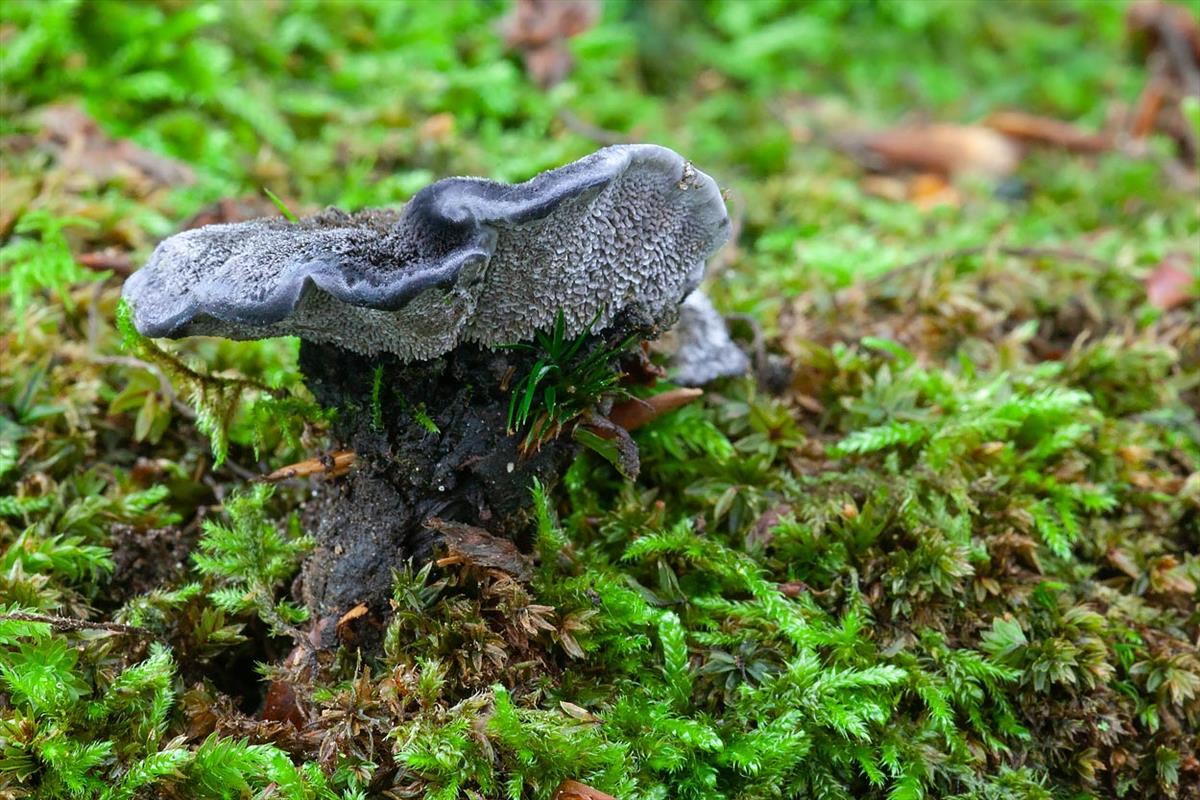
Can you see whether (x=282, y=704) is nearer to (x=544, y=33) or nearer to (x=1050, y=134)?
(x=544, y=33)

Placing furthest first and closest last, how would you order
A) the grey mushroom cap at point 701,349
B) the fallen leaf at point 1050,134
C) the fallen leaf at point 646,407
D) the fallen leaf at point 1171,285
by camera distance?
the fallen leaf at point 1050,134 → the fallen leaf at point 1171,285 → the grey mushroom cap at point 701,349 → the fallen leaf at point 646,407

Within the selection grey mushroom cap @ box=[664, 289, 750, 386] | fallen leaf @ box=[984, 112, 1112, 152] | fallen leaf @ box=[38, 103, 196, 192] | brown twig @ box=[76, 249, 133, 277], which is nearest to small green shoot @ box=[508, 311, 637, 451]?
A: grey mushroom cap @ box=[664, 289, 750, 386]

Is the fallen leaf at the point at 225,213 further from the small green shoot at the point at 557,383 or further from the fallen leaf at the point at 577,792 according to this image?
the fallen leaf at the point at 577,792

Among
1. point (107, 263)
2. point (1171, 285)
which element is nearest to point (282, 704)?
point (107, 263)

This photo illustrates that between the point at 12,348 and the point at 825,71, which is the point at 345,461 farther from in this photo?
the point at 825,71

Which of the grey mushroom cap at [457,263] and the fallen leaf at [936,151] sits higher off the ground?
the grey mushroom cap at [457,263]

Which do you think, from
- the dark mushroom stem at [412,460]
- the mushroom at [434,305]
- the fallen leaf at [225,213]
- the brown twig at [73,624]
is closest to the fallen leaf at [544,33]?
the fallen leaf at [225,213]

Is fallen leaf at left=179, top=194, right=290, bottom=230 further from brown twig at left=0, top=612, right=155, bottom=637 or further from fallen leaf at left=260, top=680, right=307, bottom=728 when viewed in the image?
fallen leaf at left=260, top=680, right=307, bottom=728
